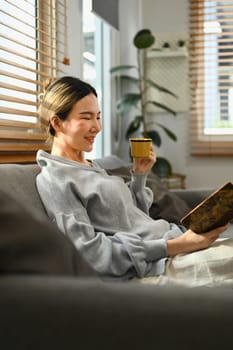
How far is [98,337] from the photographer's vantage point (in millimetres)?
790

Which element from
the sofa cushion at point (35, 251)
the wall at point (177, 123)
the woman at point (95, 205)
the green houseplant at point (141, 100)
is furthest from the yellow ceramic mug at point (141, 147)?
the wall at point (177, 123)

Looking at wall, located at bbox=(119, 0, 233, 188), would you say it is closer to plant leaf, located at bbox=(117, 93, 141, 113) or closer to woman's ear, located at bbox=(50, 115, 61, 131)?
plant leaf, located at bbox=(117, 93, 141, 113)

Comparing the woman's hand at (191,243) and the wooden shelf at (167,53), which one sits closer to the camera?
the woman's hand at (191,243)

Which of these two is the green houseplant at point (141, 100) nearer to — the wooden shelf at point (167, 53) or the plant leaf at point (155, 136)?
the plant leaf at point (155, 136)

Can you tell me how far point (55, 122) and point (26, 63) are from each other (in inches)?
Answer: 38.4

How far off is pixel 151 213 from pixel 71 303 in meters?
1.48

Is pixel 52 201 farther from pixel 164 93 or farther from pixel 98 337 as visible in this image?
pixel 164 93

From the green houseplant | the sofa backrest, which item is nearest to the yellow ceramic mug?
the sofa backrest

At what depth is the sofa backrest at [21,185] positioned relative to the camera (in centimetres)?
145

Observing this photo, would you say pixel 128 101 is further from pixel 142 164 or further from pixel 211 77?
pixel 142 164

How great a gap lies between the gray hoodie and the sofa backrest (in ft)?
0.07

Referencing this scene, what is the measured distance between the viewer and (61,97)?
1666 mm

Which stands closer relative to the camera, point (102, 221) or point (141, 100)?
point (102, 221)

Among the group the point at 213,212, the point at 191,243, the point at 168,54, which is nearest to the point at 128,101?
the point at 168,54
